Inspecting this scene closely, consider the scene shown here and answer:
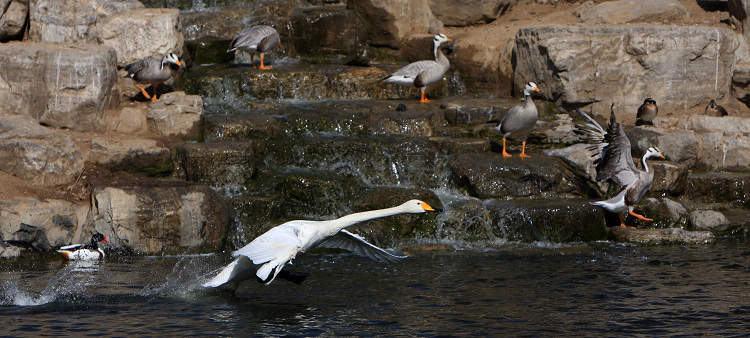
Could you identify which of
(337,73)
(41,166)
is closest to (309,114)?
(337,73)

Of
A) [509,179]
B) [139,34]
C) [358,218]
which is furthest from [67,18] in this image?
[358,218]

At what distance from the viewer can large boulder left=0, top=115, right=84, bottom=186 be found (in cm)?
1095

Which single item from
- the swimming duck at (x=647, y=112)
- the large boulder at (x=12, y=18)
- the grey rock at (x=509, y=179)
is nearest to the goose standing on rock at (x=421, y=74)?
the grey rock at (x=509, y=179)

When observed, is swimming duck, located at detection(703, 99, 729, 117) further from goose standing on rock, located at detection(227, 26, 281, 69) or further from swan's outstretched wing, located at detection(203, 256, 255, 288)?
swan's outstretched wing, located at detection(203, 256, 255, 288)

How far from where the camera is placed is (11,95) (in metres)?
12.4

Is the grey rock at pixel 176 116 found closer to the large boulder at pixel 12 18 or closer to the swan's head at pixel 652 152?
the large boulder at pixel 12 18

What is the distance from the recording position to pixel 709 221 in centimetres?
1162

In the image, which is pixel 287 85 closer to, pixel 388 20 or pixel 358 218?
pixel 388 20

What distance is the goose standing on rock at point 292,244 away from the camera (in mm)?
6895

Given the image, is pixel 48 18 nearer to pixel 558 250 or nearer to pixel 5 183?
pixel 5 183

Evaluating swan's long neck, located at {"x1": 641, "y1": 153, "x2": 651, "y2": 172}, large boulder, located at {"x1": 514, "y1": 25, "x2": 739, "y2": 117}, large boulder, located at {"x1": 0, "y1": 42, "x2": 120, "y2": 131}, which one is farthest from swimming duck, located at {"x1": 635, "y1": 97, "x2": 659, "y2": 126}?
large boulder, located at {"x1": 0, "y1": 42, "x2": 120, "y2": 131}

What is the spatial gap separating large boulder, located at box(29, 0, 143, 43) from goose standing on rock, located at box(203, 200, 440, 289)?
769cm

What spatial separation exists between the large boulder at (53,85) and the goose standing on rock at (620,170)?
7.09 meters

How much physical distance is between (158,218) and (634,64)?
8.50 m
